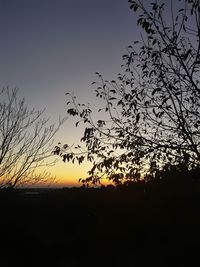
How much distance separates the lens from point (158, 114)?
8.32m

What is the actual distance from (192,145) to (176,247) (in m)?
2.79

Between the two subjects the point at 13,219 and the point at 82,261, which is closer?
the point at 82,261

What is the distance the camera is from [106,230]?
625 cm

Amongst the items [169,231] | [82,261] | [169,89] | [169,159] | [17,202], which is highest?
[169,89]

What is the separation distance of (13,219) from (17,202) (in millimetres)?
385

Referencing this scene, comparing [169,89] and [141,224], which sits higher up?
[169,89]

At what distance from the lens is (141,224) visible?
247 inches

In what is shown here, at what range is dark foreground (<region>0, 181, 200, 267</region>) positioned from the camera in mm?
5949

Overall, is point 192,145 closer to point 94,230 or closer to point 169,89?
point 169,89

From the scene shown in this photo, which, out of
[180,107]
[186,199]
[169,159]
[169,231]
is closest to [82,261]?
[169,231]

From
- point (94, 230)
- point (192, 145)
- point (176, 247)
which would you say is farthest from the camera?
point (192, 145)

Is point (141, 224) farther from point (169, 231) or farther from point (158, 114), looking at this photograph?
point (158, 114)

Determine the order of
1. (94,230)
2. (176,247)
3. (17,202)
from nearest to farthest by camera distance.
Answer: (176,247) → (94,230) → (17,202)

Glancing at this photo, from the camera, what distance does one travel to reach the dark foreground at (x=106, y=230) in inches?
234
